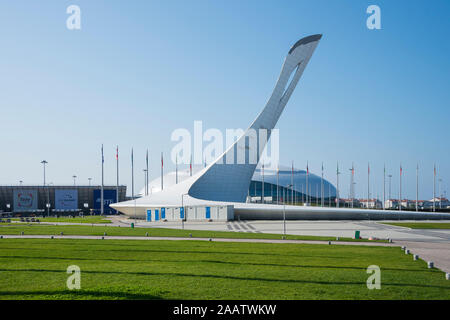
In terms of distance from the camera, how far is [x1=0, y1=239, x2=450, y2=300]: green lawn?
8.84 metres

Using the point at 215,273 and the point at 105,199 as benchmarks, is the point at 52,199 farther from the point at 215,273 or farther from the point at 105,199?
the point at 215,273

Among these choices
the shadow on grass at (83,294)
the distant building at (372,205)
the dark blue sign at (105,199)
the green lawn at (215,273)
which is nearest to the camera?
the shadow on grass at (83,294)

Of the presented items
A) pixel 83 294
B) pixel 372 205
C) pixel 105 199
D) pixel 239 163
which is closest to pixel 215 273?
pixel 83 294

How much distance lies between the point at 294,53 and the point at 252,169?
13.6m

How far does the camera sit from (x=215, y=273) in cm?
1122

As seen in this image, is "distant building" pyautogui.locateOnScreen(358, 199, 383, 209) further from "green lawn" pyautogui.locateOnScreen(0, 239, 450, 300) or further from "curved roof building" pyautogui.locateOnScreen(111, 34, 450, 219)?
"green lawn" pyautogui.locateOnScreen(0, 239, 450, 300)

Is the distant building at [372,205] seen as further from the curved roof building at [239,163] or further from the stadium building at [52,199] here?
the stadium building at [52,199]

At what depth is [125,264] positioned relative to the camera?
12922 millimetres

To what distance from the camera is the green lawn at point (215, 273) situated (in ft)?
29.0

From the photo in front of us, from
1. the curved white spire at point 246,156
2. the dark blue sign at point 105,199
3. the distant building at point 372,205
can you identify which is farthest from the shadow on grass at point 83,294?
the distant building at point 372,205

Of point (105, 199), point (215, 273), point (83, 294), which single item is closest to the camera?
point (83, 294)

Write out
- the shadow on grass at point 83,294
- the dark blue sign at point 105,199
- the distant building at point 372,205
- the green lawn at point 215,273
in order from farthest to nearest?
the distant building at point 372,205 → the dark blue sign at point 105,199 → the green lawn at point 215,273 → the shadow on grass at point 83,294

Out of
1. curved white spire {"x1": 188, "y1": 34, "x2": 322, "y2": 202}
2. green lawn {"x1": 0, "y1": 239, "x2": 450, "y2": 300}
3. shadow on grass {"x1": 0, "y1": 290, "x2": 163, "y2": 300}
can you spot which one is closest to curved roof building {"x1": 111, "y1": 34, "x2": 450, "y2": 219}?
curved white spire {"x1": 188, "y1": 34, "x2": 322, "y2": 202}
